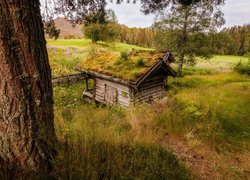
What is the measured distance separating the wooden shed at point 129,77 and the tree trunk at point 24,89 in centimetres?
728

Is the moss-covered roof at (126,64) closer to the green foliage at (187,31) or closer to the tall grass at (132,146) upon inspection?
the tall grass at (132,146)

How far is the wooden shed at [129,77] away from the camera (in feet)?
33.7

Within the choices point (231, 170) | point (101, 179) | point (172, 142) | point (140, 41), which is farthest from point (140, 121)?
point (140, 41)

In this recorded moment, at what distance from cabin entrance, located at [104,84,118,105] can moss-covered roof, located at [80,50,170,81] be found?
3.43 ft

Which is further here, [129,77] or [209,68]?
[209,68]

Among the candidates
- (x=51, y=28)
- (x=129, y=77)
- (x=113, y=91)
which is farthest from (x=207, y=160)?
(x=113, y=91)

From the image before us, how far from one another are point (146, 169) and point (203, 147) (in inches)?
131

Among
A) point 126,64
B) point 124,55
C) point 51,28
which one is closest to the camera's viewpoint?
point 51,28

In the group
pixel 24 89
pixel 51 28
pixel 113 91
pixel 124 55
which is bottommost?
pixel 113 91

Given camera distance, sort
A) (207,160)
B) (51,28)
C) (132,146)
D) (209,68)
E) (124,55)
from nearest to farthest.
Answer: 1. (132,146)
2. (51,28)
3. (207,160)
4. (124,55)
5. (209,68)

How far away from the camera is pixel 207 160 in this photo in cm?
500

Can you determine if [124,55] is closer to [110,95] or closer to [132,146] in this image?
[110,95]

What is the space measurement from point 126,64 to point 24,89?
9273 mm

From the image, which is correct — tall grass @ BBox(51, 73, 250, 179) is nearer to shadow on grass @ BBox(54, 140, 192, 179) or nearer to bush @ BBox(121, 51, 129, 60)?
Answer: shadow on grass @ BBox(54, 140, 192, 179)
